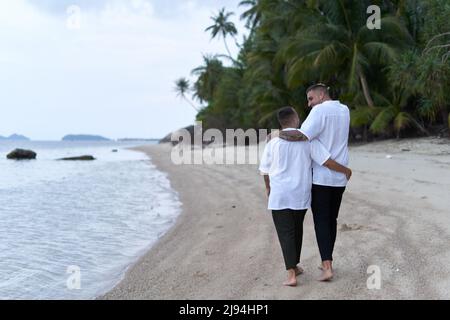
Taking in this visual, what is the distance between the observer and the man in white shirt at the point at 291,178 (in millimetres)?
4277

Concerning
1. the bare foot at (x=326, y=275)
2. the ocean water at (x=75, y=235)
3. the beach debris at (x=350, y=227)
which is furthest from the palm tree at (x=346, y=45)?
the bare foot at (x=326, y=275)

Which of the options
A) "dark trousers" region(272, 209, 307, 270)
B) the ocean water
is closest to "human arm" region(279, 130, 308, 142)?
"dark trousers" region(272, 209, 307, 270)

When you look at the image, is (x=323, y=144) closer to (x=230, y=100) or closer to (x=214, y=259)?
(x=214, y=259)

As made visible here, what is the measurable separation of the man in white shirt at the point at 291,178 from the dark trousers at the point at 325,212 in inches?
3.2

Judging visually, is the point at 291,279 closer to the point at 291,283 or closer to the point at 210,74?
the point at 291,283

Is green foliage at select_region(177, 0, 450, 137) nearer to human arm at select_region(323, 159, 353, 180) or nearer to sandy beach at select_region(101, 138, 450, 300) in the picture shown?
sandy beach at select_region(101, 138, 450, 300)

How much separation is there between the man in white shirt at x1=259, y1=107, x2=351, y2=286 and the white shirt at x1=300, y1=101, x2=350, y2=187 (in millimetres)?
57

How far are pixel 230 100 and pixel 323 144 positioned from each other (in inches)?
1631

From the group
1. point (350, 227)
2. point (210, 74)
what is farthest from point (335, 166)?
point (210, 74)

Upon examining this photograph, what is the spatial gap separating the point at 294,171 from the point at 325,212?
0.45m

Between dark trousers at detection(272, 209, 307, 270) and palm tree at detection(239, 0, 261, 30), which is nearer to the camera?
dark trousers at detection(272, 209, 307, 270)

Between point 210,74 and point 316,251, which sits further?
point 210,74

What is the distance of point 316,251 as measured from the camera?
5.43 m

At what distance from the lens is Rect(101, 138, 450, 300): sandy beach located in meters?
4.26
